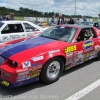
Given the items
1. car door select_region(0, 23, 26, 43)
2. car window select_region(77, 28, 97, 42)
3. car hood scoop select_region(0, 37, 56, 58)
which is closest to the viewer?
car hood scoop select_region(0, 37, 56, 58)

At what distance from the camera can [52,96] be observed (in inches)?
137

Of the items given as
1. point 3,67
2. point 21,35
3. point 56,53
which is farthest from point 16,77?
point 21,35

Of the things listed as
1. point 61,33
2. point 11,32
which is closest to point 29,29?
point 11,32

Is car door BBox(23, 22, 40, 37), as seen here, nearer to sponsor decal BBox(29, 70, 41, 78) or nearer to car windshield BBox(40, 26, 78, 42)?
car windshield BBox(40, 26, 78, 42)

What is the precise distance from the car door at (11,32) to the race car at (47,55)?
7.21 ft

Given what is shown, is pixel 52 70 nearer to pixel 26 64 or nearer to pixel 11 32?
pixel 26 64

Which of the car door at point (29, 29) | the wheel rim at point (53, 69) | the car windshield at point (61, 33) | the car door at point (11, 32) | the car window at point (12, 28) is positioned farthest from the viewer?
the car door at point (29, 29)

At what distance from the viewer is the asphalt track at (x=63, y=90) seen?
136 inches

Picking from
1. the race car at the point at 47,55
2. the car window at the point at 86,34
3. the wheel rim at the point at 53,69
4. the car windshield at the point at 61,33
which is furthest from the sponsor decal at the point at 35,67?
the car window at the point at 86,34

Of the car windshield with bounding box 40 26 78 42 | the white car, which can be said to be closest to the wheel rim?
the car windshield with bounding box 40 26 78 42

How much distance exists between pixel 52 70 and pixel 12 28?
3803 mm

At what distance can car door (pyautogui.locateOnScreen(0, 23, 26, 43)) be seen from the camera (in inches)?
269

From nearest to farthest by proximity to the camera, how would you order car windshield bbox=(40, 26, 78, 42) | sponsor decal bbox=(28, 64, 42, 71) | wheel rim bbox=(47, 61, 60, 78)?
1. sponsor decal bbox=(28, 64, 42, 71)
2. wheel rim bbox=(47, 61, 60, 78)
3. car windshield bbox=(40, 26, 78, 42)

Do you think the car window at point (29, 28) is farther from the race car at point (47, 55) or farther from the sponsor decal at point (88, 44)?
the sponsor decal at point (88, 44)
